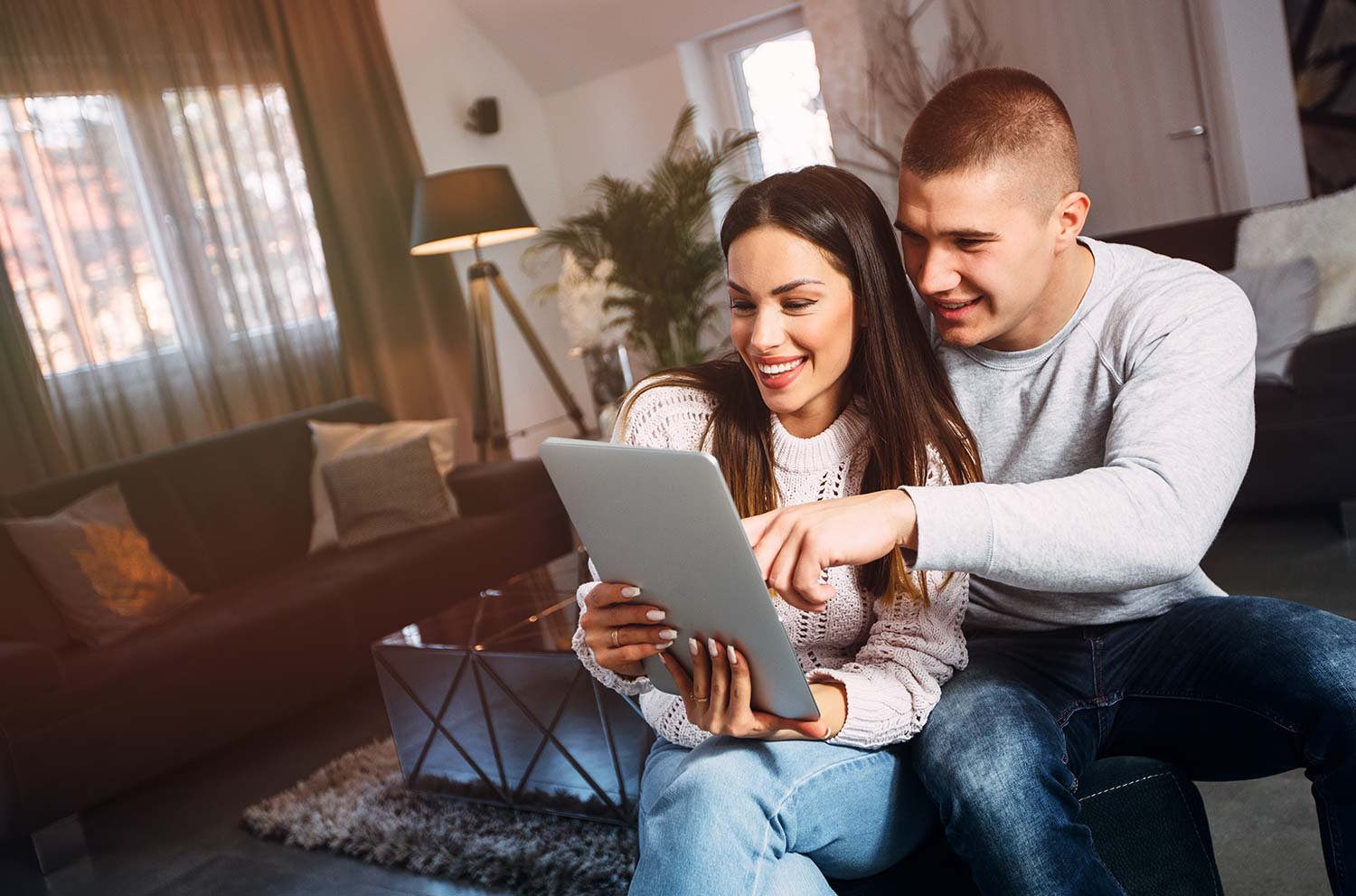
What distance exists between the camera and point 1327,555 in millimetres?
2643

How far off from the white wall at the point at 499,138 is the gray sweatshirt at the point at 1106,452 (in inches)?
160

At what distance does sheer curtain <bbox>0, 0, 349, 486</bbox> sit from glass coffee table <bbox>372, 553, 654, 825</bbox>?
2.08 m

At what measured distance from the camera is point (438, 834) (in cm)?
217

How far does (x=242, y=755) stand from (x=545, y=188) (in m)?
3.54

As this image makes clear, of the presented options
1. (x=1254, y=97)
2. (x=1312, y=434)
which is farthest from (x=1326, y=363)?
(x=1254, y=97)

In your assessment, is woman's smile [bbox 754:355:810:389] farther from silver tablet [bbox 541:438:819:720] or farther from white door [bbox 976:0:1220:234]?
white door [bbox 976:0:1220:234]

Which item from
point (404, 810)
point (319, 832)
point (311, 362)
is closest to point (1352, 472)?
point (404, 810)

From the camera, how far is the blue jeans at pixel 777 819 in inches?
40.4

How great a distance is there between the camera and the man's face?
1.28 m

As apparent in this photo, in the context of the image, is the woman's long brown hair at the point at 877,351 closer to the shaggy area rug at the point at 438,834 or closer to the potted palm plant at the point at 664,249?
the shaggy area rug at the point at 438,834

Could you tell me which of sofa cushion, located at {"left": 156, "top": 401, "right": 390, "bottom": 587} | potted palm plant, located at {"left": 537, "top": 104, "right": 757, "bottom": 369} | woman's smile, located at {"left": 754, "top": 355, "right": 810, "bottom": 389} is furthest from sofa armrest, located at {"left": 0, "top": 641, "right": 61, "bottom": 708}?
potted palm plant, located at {"left": 537, "top": 104, "right": 757, "bottom": 369}

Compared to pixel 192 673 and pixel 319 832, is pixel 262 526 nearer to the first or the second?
pixel 192 673

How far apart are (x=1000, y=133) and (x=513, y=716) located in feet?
4.65

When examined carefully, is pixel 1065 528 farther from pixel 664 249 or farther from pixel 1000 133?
pixel 664 249
